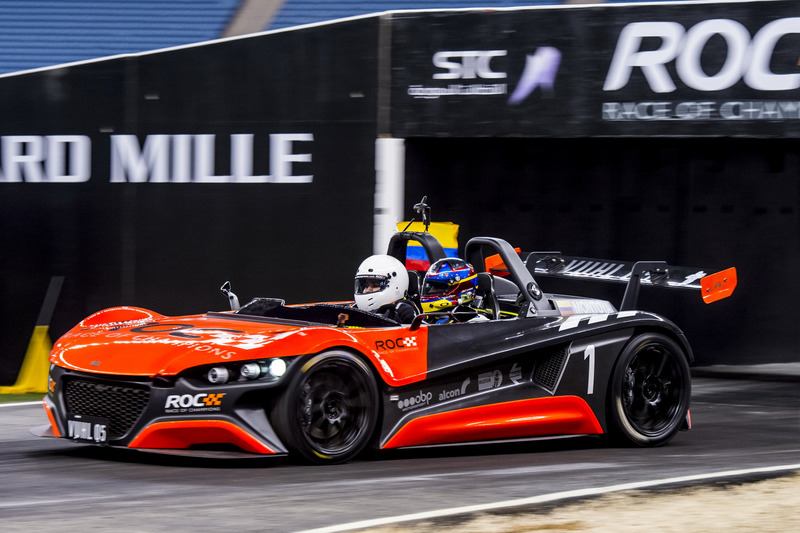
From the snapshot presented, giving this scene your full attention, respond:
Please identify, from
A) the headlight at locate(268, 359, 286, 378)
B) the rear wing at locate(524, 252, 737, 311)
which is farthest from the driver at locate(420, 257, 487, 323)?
the headlight at locate(268, 359, 286, 378)

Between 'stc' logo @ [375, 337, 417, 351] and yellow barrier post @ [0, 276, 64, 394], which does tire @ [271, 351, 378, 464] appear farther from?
yellow barrier post @ [0, 276, 64, 394]

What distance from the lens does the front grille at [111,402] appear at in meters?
6.85

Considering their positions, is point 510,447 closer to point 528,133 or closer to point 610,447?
point 610,447

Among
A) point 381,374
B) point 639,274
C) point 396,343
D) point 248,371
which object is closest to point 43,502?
point 248,371

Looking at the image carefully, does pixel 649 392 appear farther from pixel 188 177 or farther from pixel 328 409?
pixel 188 177

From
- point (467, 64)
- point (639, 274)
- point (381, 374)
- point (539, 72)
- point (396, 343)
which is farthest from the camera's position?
point (467, 64)

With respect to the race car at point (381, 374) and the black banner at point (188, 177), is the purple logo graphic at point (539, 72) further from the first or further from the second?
the race car at point (381, 374)

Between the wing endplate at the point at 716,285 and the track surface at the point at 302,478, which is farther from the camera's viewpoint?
the wing endplate at the point at 716,285

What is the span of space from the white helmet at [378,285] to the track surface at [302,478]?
1048 millimetres

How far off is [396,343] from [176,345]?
1276 millimetres

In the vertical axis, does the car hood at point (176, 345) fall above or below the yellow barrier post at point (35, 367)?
above

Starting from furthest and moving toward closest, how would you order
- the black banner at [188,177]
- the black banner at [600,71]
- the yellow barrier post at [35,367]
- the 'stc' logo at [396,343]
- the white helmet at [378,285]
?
the black banner at [188,177] → the black banner at [600,71] → the yellow barrier post at [35,367] → the white helmet at [378,285] → the 'stc' logo at [396,343]

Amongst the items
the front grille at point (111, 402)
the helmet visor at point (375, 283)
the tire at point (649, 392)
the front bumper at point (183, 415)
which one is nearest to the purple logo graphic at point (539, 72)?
the tire at point (649, 392)

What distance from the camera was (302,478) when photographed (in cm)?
662
